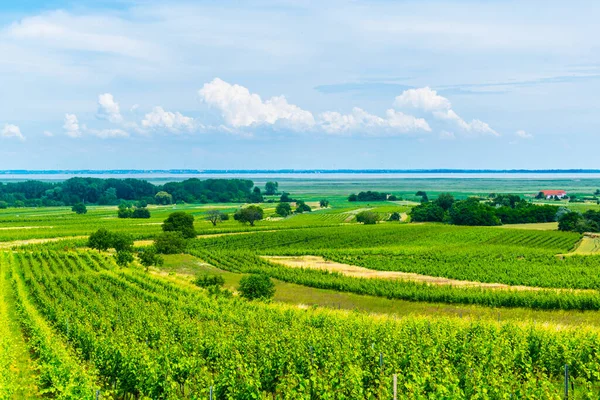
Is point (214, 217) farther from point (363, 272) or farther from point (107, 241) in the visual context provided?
point (363, 272)

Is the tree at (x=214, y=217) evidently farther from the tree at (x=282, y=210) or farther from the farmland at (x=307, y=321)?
the farmland at (x=307, y=321)

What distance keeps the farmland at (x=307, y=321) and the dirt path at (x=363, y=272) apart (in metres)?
0.47

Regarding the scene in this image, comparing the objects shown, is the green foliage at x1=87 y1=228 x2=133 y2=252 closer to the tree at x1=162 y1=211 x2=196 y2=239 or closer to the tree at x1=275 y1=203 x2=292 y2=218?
the tree at x1=162 y1=211 x2=196 y2=239

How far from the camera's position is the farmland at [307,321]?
18203mm

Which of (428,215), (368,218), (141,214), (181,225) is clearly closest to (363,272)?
(181,225)

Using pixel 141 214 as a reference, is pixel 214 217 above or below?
above

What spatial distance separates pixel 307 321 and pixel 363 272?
99.8 feet

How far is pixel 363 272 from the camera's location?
5938 cm

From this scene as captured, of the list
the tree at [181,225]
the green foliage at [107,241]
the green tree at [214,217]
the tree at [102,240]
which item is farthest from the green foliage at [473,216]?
the tree at [102,240]

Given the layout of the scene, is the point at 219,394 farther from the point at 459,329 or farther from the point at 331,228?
the point at 331,228

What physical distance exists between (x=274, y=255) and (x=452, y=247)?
82.3 feet

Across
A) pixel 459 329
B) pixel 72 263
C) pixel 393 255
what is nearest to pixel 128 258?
pixel 72 263

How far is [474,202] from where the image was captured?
407 ft

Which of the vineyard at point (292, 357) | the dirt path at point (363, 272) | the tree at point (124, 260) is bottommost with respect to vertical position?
the dirt path at point (363, 272)
